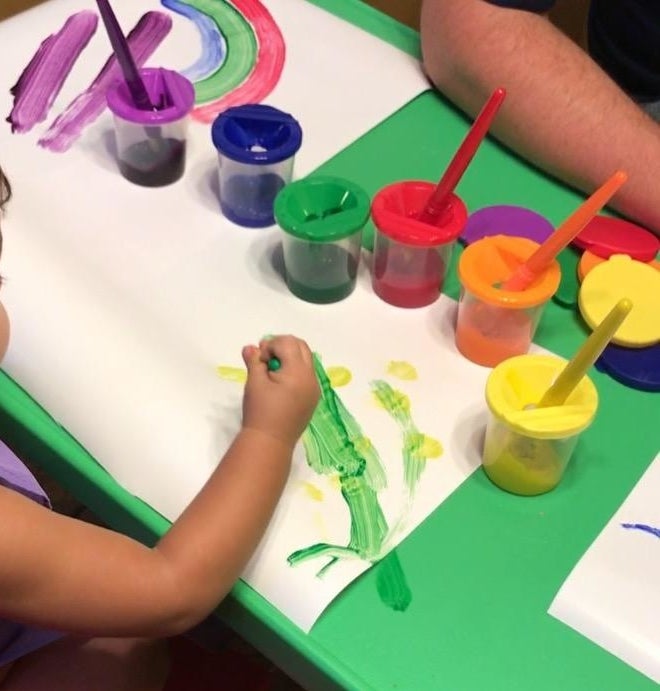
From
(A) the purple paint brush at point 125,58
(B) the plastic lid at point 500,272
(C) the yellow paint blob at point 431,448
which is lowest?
(C) the yellow paint blob at point 431,448

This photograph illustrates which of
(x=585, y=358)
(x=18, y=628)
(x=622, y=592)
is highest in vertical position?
(x=585, y=358)

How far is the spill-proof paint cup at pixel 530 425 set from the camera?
0.51 m

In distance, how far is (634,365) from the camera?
2.00ft

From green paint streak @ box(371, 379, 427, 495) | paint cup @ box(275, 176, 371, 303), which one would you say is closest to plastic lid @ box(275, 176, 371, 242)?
paint cup @ box(275, 176, 371, 303)

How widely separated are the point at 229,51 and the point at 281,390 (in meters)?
0.40

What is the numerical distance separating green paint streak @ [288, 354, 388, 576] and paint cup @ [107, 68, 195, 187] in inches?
8.5

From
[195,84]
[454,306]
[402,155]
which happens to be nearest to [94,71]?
[195,84]

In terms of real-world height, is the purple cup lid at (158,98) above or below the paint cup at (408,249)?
above

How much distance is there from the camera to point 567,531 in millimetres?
531

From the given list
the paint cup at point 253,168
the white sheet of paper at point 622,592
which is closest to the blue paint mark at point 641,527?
the white sheet of paper at point 622,592

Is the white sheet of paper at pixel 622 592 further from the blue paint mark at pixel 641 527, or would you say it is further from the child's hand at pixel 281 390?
the child's hand at pixel 281 390

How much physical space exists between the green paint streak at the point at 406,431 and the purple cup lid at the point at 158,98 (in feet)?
0.87

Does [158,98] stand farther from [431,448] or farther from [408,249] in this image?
[431,448]

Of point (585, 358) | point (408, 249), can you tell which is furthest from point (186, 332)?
point (585, 358)
